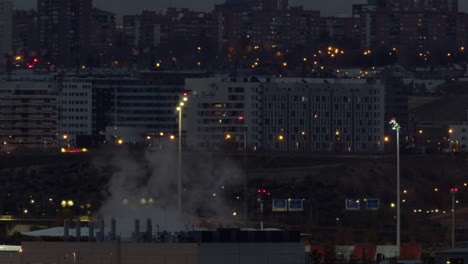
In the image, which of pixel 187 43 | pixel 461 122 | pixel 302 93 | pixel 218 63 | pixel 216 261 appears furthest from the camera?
pixel 187 43

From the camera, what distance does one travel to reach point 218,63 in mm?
173625

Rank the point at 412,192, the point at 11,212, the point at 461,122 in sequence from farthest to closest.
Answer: the point at 461,122, the point at 412,192, the point at 11,212

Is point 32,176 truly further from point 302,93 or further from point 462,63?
point 462,63

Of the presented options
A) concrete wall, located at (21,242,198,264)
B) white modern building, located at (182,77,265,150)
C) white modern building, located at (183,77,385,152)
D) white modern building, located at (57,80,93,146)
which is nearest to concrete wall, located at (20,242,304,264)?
concrete wall, located at (21,242,198,264)

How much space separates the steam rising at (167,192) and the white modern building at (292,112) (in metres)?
32.6

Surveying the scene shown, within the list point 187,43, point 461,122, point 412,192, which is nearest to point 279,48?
point 187,43

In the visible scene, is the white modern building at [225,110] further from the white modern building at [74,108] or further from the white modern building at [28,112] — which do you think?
the white modern building at [28,112]

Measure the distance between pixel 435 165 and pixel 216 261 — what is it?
6155 centimetres

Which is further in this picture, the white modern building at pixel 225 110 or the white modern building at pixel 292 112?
the white modern building at pixel 292 112

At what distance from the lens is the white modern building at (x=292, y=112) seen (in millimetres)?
128875

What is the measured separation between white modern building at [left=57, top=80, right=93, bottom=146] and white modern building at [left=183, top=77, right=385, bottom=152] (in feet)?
37.6

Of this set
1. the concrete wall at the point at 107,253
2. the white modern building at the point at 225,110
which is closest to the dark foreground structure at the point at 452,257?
the concrete wall at the point at 107,253

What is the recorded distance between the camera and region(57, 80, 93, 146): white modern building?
140875 millimetres

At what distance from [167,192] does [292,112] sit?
194 ft
